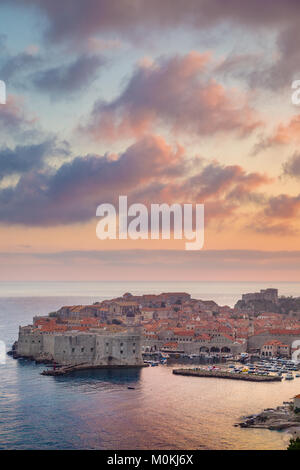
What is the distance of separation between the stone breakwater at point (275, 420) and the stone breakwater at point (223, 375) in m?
6.72

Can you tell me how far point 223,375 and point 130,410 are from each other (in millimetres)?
8259

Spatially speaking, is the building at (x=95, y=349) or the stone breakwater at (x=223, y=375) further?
the building at (x=95, y=349)

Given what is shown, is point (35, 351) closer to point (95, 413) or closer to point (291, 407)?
point (95, 413)

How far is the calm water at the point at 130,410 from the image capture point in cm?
1584

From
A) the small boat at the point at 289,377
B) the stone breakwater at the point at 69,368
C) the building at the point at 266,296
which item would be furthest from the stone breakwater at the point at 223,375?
the building at the point at 266,296

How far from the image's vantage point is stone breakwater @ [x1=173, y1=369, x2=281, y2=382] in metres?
25.6

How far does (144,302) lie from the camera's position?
62.6 m

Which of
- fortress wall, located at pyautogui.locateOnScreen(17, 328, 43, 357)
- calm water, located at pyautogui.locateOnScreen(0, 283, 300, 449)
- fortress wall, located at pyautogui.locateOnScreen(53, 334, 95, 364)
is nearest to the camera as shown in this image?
calm water, located at pyautogui.locateOnScreen(0, 283, 300, 449)

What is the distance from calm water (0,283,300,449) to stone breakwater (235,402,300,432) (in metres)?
0.44

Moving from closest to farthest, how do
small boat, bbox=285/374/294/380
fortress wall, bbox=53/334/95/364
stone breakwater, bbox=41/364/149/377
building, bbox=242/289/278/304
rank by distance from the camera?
small boat, bbox=285/374/294/380 < stone breakwater, bbox=41/364/149/377 < fortress wall, bbox=53/334/95/364 < building, bbox=242/289/278/304

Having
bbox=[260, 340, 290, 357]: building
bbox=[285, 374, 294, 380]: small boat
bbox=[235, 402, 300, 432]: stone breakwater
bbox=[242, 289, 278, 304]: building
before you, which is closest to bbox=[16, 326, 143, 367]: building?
bbox=[285, 374, 294, 380]: small boat

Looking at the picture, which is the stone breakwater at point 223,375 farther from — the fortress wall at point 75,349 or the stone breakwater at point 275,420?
the stone breakwater at point 275,420

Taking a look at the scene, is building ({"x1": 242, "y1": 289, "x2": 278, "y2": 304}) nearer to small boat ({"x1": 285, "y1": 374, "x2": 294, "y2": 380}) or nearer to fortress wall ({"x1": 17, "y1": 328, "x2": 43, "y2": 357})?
fortress wall ({"x1": 17, "y1": 328, "x2": 43, "y2": 357})
